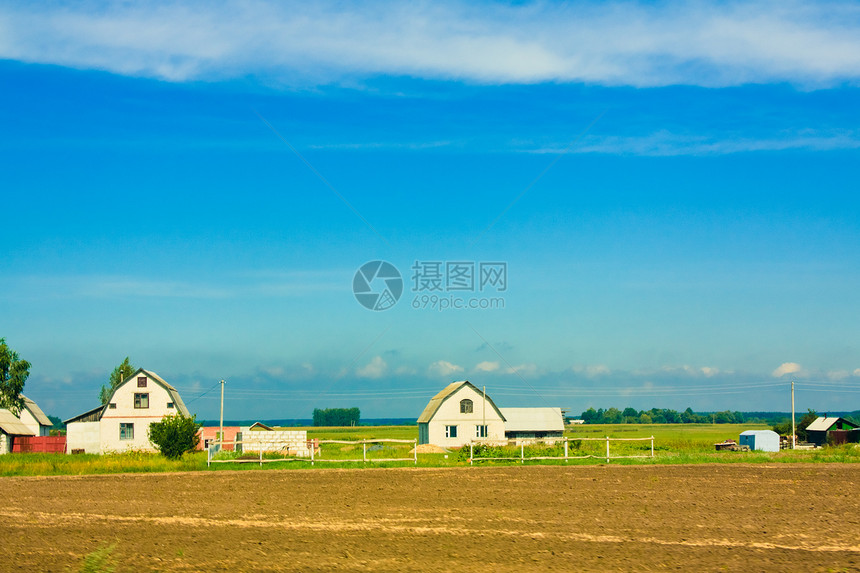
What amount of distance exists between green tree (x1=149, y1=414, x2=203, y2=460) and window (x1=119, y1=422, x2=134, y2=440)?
59.7 ft

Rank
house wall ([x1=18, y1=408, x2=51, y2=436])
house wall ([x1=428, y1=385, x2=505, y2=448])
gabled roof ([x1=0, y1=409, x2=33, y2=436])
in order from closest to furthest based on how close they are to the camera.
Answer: gabled roof ([x1=0, y1=409, x2=33, y2=436])
house wall ([x1=428, y1=385, x2=505, y2=448])
house wall ([x1=18, y1=408, x2=51, y2=436])

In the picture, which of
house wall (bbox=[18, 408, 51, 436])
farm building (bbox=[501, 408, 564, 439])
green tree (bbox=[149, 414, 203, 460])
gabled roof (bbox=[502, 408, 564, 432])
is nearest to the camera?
green tree (bbox=[149, 414, 203, 460])

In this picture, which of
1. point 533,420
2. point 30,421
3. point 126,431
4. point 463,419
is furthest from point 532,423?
point 30,421

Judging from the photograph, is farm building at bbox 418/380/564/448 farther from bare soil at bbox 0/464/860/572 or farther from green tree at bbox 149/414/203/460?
bare soil at bbox 0/464/860/572

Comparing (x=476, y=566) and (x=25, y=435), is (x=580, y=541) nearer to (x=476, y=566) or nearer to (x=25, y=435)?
(x=476, y=566)

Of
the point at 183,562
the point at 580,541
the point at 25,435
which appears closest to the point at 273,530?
the point at 183,562

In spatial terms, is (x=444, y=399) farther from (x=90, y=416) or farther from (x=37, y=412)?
(x=37, y=412)

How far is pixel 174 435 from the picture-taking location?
123ft

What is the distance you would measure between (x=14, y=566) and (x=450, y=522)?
829 cm

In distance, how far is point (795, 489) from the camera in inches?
899

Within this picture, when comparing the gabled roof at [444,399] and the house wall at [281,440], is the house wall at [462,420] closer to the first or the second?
the gabled roof at [444,399]

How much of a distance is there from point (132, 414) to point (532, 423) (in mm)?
31975

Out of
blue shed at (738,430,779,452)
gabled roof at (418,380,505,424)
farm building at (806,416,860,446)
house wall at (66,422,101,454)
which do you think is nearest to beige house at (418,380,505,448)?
gabled roof at (418,380,505,424)

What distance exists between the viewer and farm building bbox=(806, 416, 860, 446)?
6638cm
